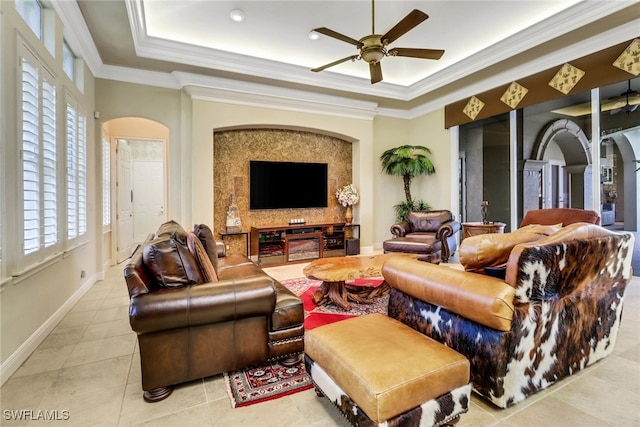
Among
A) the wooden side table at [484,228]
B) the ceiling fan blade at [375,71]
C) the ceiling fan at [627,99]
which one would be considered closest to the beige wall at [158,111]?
the ceiling fan blade at [375,71]

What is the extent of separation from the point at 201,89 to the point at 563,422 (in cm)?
539

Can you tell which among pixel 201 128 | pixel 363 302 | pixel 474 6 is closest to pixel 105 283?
pixel 201 128

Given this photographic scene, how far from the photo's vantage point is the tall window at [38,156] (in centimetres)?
224

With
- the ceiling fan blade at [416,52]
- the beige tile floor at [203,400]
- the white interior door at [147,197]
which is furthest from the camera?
the white interior door at [147,197]

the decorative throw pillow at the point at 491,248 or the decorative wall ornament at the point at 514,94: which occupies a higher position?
the decorative wall ornament at the point at 514,94

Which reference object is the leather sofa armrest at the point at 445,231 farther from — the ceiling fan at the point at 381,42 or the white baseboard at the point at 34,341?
the white baseboard at the point at 34,341

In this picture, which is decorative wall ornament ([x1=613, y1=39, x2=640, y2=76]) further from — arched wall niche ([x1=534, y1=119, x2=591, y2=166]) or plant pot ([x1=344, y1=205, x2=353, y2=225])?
plant pot ([x1=344, y1=205, x2=353, y2=225])

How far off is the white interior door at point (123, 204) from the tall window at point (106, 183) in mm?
354

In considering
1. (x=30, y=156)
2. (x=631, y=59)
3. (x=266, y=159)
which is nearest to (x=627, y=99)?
(x=631, y=59)

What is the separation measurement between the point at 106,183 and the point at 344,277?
14.1ft

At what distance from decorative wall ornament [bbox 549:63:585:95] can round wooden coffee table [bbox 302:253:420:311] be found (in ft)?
11.7

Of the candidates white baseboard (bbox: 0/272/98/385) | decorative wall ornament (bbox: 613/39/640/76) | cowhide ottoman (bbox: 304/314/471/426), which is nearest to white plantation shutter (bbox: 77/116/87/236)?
white baseboard (bbox: 0/272/98/385)

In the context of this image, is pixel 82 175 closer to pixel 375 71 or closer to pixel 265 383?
pixel 265 383

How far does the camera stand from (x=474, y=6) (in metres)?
3.66
